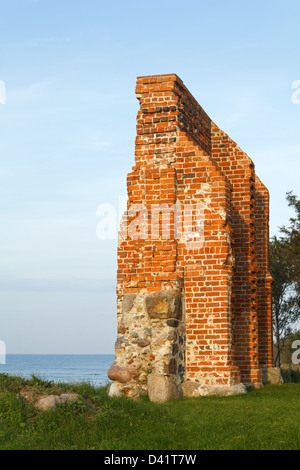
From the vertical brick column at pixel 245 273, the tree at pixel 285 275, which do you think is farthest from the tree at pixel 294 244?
the vertical brick column at pixel 245 273

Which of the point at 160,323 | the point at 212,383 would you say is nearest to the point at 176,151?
the point at 160,323

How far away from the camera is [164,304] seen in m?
11.7

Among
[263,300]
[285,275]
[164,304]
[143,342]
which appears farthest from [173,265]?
→ [285,275]

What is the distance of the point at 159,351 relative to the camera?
11.5 m

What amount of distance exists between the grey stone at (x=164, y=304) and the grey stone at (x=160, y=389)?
1145 millimetres

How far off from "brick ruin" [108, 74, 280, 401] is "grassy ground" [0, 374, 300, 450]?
1.85m

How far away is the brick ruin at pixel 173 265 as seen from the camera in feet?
38.1

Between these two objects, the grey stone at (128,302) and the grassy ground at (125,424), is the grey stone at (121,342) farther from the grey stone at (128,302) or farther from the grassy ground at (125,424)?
the grassy ground at (125,424)

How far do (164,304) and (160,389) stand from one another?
5.21 ft

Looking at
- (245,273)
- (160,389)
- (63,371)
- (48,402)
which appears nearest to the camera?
(48,402)

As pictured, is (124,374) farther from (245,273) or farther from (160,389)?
(245,273)

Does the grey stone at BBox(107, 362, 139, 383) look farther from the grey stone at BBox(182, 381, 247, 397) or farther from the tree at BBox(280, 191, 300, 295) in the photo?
the tree at BBox(280, 191, 300, 295)

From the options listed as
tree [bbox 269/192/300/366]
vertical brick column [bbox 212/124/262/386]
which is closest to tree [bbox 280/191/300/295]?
tree [bbox 269/192/300/366]

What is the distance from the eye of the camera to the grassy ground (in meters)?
7.26
